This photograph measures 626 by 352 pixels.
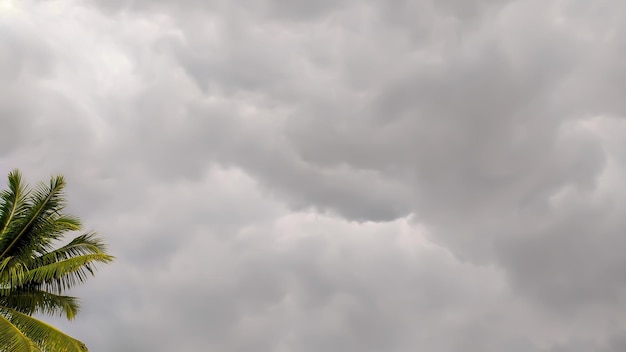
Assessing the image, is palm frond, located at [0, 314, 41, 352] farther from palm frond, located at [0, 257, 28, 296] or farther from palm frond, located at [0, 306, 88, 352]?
palm frond, located at [0, 257, 28, 296]

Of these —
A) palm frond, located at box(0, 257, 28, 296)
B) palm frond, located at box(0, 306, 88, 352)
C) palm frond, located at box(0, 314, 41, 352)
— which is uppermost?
palm frond, located at box(0, 257, 28, 296)

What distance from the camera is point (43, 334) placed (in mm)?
22328

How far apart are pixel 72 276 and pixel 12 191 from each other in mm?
4286

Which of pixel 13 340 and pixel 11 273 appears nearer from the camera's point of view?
pixel 13 340

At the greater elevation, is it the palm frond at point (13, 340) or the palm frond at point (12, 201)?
the palm frond at point (12, 201)

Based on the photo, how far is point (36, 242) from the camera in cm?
2422

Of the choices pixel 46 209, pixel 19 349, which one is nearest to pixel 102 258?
pixel 46 209

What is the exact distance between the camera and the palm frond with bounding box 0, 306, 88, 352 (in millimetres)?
22250

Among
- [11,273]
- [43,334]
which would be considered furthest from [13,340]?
[11,273]

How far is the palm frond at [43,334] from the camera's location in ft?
73.0

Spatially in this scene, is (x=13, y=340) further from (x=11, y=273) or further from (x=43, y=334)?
(x=11, y=273)

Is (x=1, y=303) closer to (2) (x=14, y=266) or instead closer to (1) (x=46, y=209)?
(2) (x=14, y=266)

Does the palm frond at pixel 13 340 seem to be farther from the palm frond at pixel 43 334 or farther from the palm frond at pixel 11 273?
the palm frond at pixel 11 273

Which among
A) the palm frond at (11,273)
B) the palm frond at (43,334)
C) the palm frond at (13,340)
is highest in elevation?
the palm frond at (11,273)
